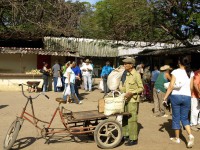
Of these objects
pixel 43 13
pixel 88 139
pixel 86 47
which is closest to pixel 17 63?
pixel 43 13

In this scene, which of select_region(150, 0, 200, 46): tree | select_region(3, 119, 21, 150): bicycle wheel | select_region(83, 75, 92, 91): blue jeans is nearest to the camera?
select_region(3, 119, 21, 150): bicycle wheel

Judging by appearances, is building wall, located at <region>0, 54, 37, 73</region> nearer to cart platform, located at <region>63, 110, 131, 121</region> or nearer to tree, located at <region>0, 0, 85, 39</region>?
tree, located at <region>0, 0, 85, 39</region>

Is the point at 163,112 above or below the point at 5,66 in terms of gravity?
below

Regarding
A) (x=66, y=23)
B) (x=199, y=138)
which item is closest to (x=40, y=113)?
(x=199, y=138)

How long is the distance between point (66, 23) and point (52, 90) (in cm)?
424

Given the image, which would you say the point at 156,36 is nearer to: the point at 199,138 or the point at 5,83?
the point at 5,83

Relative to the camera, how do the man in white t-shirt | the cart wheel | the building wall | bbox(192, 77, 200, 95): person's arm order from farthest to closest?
the building wall < the man in white t-shirt < bbox(192, 77, 200, 95): person's arm < the cart wheel

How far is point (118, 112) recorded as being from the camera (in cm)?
605

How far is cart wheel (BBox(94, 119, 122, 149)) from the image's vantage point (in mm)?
5922

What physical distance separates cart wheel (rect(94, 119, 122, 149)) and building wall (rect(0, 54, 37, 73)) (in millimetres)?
13798

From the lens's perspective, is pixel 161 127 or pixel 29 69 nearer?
pixel 161 127

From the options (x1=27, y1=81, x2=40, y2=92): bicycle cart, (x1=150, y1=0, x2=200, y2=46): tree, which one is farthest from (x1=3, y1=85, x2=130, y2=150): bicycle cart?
(x1=27, y1=81, x2=40, y2=92): bicycle cart

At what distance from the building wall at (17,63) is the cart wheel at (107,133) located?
13.8 m

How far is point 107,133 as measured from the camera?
6.04 m
